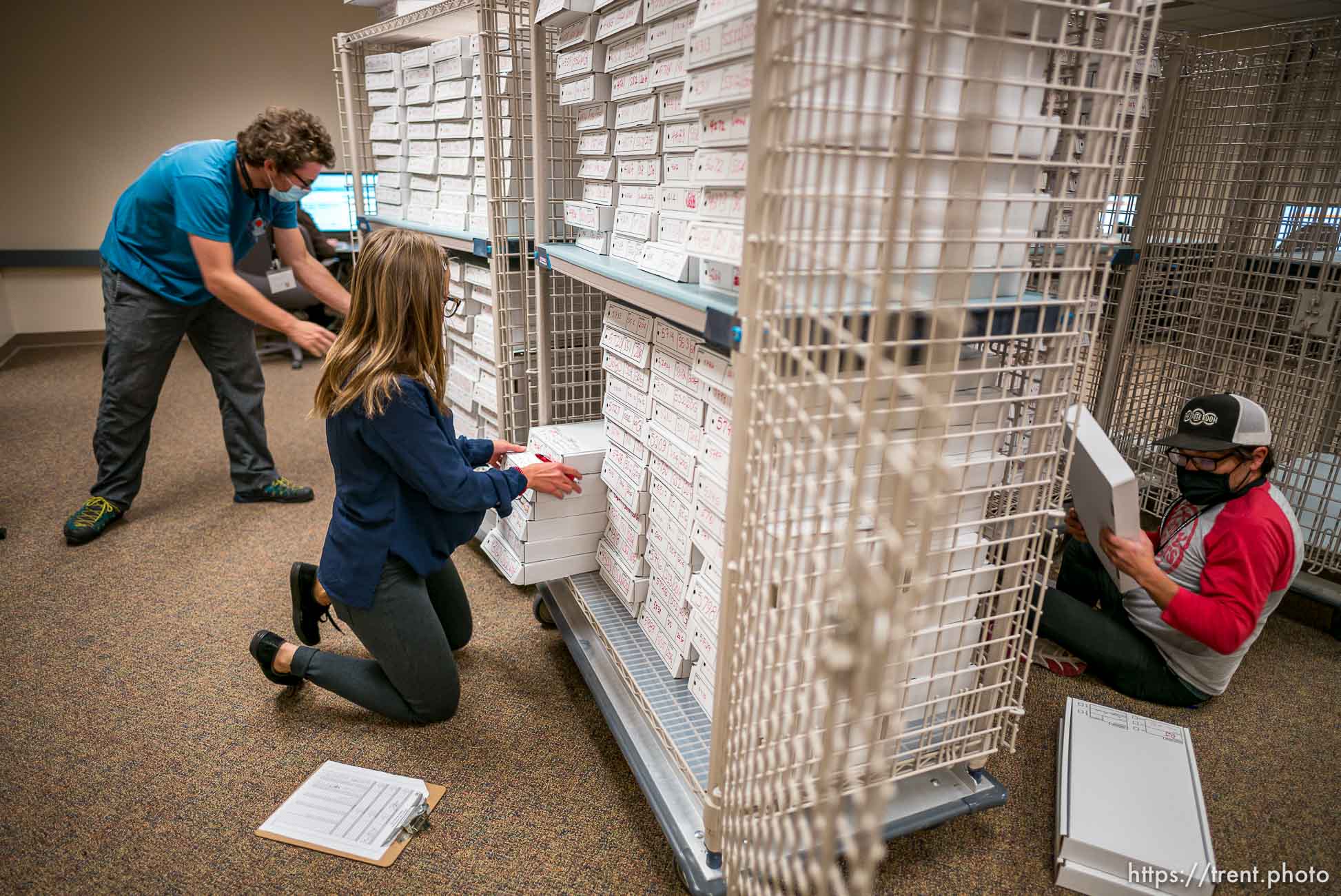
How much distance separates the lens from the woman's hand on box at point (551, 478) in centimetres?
185

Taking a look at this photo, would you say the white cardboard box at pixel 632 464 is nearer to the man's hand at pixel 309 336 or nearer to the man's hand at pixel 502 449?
the man's hand at pixel 502 449

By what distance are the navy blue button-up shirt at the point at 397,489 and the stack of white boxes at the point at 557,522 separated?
0.15m

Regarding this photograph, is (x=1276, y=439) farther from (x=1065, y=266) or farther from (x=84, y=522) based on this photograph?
(x=84, y=522)

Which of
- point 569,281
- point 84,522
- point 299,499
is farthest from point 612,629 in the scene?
point 84,522

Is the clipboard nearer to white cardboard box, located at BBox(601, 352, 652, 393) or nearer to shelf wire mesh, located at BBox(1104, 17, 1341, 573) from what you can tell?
white cardboard box, located at BBox(601, 352, 652, 393)

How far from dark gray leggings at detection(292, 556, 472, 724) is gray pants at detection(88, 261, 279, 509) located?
1.41 m

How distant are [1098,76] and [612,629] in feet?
4.75

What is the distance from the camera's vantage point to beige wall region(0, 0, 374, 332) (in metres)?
4.93

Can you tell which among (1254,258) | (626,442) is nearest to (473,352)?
(626,442)

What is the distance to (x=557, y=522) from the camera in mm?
1993

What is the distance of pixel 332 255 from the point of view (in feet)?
16.9

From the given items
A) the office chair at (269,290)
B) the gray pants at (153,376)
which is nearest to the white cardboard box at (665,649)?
the gray pants at (153,376)

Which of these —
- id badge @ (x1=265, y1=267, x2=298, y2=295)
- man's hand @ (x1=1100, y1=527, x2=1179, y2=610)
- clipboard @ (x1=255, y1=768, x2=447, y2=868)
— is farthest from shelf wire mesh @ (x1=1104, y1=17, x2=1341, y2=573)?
id badge @ (x1=265, y1=267, x2=298, y2=295)

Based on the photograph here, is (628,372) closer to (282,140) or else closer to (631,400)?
(631,400)
